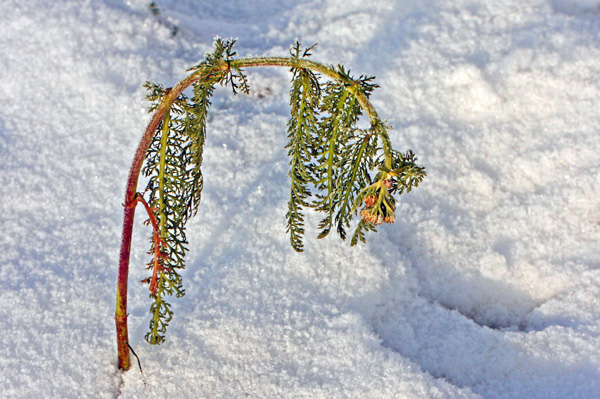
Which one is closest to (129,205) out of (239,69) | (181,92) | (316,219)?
(181,92)

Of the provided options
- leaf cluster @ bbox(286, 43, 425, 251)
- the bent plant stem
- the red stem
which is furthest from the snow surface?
leaf cluster @ bbox(286, 43, 425, 251)

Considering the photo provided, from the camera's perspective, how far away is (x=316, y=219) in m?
2.38

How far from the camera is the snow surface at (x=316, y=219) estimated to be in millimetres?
1852

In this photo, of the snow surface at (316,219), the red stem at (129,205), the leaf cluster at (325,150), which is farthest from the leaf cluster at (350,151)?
the snow surface at (316,219)

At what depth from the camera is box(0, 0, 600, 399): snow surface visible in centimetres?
185

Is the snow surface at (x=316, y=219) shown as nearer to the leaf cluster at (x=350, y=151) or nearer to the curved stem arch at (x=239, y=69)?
the curved stem arch at (x=239, y=69)

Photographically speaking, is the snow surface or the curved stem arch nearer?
the curved stem arch

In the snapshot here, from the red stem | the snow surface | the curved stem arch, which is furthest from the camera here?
the snow surface

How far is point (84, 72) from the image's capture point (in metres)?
2.86

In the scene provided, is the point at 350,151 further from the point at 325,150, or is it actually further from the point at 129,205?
the point at 129,205

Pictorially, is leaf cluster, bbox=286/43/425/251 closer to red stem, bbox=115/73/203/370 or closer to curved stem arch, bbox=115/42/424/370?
curved stem arch, bbox=115/42/424/370

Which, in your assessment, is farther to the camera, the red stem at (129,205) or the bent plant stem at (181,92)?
the red stem at (129,205)

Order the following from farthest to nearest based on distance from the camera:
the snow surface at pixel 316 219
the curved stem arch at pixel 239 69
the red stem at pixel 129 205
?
the snow surface at pixel 316 219, the red stem at pixel 129 205, the curved stem arch at pixel 239 69

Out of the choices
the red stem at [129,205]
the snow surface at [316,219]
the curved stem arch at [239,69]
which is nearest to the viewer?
the curved stem arch at [239,69]
